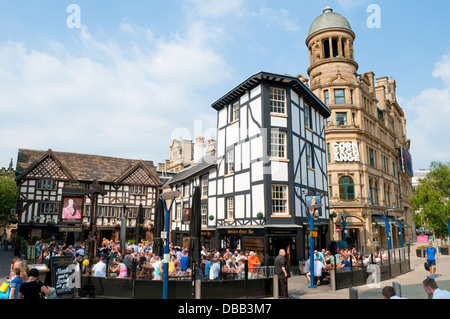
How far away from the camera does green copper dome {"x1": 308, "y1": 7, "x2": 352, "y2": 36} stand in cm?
3694

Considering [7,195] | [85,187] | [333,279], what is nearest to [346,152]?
[333,279]

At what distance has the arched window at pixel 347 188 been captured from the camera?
114 ft

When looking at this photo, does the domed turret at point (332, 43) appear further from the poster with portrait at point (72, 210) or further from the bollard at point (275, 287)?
the poster with portrait at point (72, 210)

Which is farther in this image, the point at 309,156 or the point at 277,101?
the point at 309,156

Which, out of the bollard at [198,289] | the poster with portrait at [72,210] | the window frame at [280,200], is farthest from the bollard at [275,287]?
the poster with portrait at [72,210]

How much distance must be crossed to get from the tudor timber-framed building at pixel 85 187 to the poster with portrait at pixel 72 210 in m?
0.38

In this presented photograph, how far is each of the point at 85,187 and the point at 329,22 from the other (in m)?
33.4

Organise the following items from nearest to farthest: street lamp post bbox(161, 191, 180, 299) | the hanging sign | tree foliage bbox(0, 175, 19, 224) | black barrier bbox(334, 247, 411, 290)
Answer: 1. street lamp post bbox(161, 191, 180, 299)
2. black barrier bbox(334, 247, 411, 290)
3. tree foliage bbox(0, 175, 19, 224)
4. the hanging sign

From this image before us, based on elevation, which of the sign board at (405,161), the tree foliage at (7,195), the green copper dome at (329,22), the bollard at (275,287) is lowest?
the bollard at (275,287)

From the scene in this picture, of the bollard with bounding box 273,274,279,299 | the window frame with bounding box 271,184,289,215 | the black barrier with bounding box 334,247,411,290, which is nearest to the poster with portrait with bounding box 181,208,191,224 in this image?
the window frame with bounding box 271,184,289,215

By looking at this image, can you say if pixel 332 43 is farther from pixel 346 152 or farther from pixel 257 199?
pixel 257 199

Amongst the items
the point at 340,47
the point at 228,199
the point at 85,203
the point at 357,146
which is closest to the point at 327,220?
the point at 228,199

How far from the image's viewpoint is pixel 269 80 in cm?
2141

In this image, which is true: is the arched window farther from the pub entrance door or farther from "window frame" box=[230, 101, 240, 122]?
the pub entrance door
